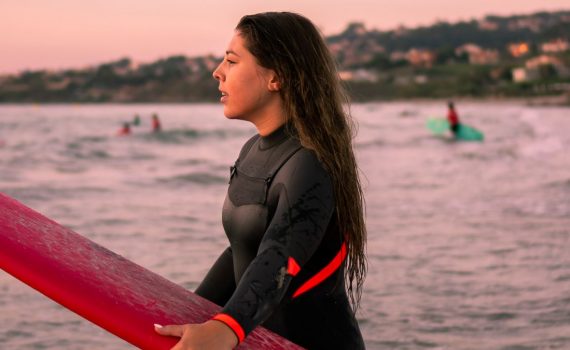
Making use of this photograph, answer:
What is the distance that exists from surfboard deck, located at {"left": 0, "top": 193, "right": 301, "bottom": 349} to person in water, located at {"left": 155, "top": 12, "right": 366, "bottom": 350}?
0.09m

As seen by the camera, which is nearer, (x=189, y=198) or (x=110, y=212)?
(x=110, y=212)

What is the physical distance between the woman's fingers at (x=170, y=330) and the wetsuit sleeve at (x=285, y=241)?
0.10 metres

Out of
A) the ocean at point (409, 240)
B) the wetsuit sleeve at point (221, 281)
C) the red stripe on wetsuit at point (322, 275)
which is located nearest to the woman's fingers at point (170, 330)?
the red stripe on wetsuit at point (322, 275)

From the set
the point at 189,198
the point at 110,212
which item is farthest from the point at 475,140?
the point at 110,212

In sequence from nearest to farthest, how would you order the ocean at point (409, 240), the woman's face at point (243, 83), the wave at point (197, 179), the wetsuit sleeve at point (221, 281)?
the woman's face at point (243, 83), the wetsuit sleeve at point (221, 281), the ocean at point (409, 240), the wave at point (197, 179)

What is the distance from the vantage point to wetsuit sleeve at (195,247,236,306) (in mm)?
2211

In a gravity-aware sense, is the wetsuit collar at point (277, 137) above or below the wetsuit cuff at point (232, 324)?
above

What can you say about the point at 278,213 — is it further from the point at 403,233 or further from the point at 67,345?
the point at 403,233

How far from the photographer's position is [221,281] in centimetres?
222

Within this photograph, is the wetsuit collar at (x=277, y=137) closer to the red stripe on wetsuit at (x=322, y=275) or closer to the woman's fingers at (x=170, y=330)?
the red stripe on wetsuit at (x=322, y=275)

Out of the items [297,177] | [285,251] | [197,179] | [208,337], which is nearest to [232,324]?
[208,337]

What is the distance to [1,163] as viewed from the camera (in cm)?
2433

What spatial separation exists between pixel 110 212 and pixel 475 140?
22.6 meters

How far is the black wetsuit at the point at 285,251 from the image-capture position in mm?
1726
